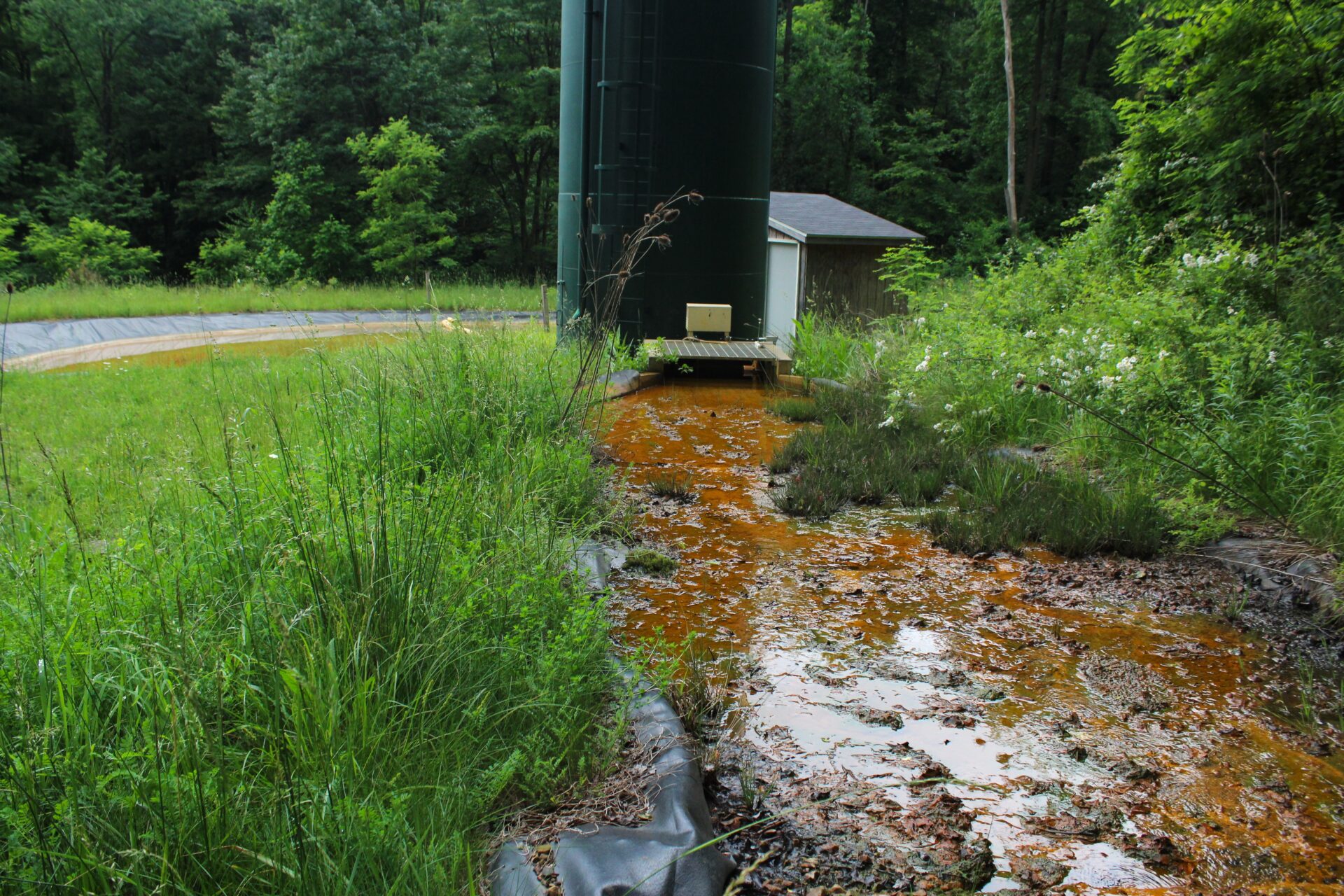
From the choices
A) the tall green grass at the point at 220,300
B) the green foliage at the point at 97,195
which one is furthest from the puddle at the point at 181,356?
the green foliage at the point at 97,195

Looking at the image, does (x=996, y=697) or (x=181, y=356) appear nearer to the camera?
(x=996, y=697)

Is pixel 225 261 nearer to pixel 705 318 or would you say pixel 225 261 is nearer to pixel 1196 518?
pixel 705 318

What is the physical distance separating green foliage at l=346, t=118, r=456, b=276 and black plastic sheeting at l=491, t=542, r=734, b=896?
70.0 ft

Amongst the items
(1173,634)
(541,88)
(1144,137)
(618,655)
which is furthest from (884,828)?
(541,88)

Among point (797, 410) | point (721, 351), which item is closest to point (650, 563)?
point (797, 410)

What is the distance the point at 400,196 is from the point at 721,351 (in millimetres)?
15785

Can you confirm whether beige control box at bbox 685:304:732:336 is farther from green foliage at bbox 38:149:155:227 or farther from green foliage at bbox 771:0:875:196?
green foliage at bbox 771:0:875:196

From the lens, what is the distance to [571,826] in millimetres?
2184

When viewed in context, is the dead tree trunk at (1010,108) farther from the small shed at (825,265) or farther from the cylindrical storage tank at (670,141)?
the cylindrical storage tank at (670,141)

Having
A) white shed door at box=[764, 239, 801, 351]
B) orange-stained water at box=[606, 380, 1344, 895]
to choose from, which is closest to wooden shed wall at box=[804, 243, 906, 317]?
white shed door at box=[764, 239, 801, 351]

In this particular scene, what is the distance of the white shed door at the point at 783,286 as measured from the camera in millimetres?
14625

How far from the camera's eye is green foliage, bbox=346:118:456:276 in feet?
71.2

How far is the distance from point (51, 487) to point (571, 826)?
11.4 feet

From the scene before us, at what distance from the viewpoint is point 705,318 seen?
10211 millimetres
